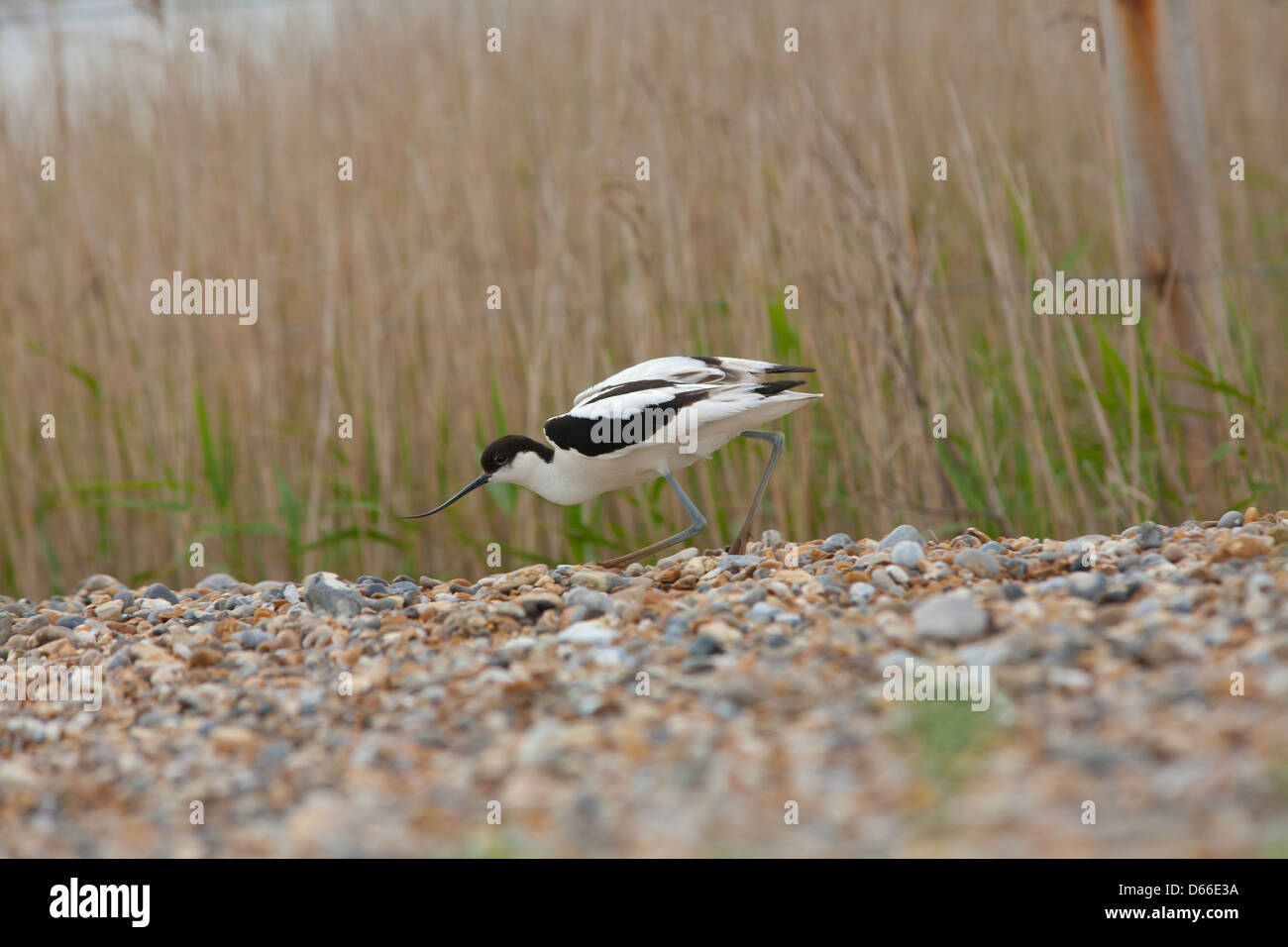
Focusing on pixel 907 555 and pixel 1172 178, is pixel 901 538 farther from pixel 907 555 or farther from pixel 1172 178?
pixel 1172 178

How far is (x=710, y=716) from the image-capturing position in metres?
2.02

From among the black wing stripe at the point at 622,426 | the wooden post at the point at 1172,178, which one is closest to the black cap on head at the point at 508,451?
the black wing stripe at the point at 622,426

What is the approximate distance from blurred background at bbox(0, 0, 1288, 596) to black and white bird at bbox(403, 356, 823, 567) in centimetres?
85

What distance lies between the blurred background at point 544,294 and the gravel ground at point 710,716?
796mm

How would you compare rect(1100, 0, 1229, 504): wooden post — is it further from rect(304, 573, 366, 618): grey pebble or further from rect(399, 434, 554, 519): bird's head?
rect(304, 573, 366, 618): grey pebble

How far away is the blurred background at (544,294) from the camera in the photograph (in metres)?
3.76

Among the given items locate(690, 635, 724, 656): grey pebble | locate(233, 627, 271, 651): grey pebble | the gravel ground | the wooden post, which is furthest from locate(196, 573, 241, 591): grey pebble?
the wooden post

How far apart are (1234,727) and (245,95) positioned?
13.4 feet

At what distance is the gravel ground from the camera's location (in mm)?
1616

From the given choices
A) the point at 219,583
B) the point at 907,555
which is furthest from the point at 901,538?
the point at 219,583

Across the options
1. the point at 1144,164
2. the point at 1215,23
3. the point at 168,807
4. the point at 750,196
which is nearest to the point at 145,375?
the point at 750,196

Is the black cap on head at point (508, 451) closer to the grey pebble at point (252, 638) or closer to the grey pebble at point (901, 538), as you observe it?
the grey pebble at point (252, 638)
